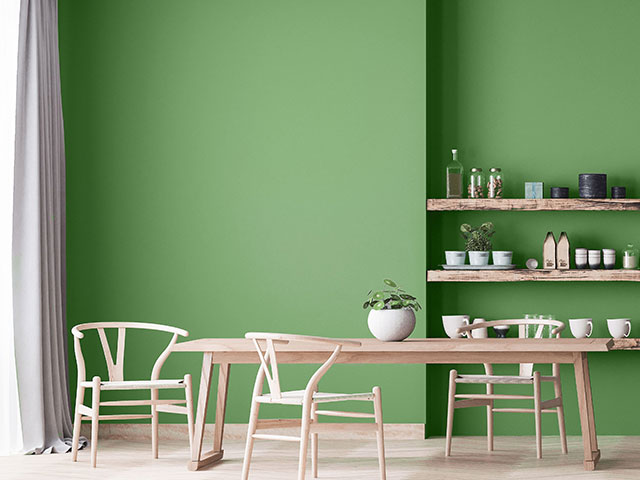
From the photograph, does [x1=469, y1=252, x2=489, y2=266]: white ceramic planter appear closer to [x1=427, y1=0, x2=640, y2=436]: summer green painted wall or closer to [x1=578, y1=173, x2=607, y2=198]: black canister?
[x1=427, y1=0, x2=640, y2=436]: summer green painted wall

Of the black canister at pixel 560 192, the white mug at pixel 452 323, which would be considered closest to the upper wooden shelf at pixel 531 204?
the black canister at pixel 560 192

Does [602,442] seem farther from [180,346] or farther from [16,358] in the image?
[16,358]

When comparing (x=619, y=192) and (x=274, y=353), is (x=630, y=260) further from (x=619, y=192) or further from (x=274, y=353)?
(x=274, y=353)

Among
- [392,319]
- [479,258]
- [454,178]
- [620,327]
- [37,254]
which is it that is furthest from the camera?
[454,178]

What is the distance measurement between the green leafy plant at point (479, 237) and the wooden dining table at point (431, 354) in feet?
3.52

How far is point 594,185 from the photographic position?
15.8 feet

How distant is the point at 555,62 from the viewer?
16.5 ft

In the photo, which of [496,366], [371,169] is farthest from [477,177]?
[496,366]

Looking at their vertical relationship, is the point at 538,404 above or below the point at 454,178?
below

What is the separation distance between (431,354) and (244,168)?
5.98 feet

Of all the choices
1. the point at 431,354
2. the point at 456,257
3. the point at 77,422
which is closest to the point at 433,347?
the point at 431,354

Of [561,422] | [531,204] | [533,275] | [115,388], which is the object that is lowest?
[561,422]

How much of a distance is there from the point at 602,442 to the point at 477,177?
1.62 m

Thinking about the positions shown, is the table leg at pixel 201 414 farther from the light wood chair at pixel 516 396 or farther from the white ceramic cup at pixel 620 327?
the white ceramic cup at pixel 620 327
